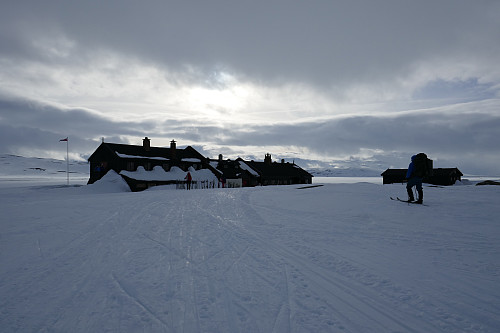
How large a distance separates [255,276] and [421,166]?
1101 cm

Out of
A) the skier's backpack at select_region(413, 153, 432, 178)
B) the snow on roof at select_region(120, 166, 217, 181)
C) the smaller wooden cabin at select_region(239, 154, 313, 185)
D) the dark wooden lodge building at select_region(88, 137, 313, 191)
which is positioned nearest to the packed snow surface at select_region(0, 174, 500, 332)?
the skier's backpack at select_region(413, 153, 432, 178)

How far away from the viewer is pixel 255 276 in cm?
507

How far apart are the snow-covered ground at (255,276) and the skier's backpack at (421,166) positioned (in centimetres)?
305

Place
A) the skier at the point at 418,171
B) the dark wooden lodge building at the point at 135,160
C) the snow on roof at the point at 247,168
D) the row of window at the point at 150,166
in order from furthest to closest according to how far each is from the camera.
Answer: the snow on roof at the point at 247,168 < the row of window at the point at 150,166 < the dark wooden lodge building at the point at 135,160 < the skier at the point at 418,171

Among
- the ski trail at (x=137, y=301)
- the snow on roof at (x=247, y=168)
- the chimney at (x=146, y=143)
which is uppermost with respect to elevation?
the chimney at (x=146, y=143)

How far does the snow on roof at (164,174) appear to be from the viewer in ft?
138

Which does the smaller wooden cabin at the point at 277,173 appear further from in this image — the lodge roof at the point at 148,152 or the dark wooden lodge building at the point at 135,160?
the dark wooden lodge building at the point at 135,160

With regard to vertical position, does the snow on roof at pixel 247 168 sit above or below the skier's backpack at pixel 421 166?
above

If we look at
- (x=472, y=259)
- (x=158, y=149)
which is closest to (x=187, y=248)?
(x=472, y=259)

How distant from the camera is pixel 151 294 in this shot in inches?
172

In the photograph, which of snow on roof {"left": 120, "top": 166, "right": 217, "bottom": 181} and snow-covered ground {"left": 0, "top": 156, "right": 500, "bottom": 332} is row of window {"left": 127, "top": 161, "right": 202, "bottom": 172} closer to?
snow on roof {"left": 120, "top": 166, "right": 217, "bottom": 181}

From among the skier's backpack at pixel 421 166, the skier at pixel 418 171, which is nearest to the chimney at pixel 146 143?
the skier at pixel 418 171

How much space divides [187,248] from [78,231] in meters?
4.37

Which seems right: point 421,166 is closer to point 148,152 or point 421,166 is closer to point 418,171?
point 418,171
